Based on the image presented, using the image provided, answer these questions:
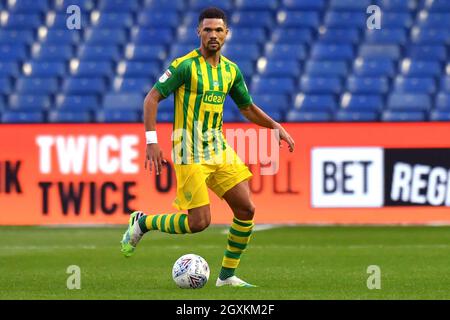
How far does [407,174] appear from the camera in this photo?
1644 centimetres

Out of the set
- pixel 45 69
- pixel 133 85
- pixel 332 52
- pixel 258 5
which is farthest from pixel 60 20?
pixel 332 52

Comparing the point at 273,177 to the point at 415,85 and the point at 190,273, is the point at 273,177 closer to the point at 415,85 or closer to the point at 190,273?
the point at 415,85

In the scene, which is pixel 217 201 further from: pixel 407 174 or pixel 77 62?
pixel 77 62

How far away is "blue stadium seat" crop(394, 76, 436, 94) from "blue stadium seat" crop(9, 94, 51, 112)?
5.33 m

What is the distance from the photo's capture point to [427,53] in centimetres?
1983

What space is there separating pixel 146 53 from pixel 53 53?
1.51 m

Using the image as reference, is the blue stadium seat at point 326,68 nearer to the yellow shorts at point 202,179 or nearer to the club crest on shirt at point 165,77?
the yellow shorts at point 202,179

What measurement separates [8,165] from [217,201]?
2.80 m

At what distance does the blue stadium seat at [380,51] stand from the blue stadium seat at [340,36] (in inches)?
9.1

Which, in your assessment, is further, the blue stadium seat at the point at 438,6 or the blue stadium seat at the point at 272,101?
the blue stadium seat at the point at 438,6

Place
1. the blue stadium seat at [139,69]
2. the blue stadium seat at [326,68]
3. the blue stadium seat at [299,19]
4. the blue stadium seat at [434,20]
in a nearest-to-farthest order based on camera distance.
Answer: the blue stadium seat at [326,68] → the blue stadium seat at [139,69] → the blue stadium seat at [434,20] → the blue stadium seat at [299,19]

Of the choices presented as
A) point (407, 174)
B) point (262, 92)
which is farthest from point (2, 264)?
point (262, 92)

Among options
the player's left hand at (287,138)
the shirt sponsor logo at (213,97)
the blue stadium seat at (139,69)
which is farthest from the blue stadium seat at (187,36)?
the shirt sponsor logo at (213,97)

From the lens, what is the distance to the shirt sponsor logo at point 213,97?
30.6 feet
